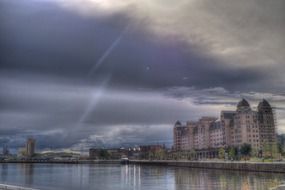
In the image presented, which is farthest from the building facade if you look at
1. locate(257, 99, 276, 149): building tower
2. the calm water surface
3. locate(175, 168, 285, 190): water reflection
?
locate(175, 168, 285, 190): water reflection

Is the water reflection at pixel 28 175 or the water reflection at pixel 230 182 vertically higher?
the water reflection at pixel 230 182

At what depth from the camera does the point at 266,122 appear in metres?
102

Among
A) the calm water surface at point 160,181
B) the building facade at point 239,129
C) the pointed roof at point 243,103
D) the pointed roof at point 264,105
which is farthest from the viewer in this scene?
the pointed roof at point 264,105

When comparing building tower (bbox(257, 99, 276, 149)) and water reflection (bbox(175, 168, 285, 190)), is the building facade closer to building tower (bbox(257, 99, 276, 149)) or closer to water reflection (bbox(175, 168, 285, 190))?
building tower (bbox(257, 99, 276, 149))

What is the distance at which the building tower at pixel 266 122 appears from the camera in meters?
97.8

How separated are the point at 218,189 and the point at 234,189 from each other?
1117 mm

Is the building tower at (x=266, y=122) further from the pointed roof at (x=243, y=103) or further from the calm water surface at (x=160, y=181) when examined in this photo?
the calm water surface at (x=160, y=181)

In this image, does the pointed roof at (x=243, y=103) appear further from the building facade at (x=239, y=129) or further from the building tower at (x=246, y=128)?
the building tower at (x=246, y=128)

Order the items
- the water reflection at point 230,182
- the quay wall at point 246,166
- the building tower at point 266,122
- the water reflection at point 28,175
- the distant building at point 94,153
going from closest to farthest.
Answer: the water reflection at point 230,182 < the water reflection at point 28,175 < the quay wall at point 246,166 < the building tower at point 266,122 < the distant building at point 94,153

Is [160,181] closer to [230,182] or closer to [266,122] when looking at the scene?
[230,182]

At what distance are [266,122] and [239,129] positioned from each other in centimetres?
957

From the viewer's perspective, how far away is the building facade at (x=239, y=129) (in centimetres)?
9586

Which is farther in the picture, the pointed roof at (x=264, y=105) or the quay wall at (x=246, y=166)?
the pointed roof at (x=264, y=105)

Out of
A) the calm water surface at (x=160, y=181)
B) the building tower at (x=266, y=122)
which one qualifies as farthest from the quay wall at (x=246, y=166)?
the building tower at (x=266, y=122)
